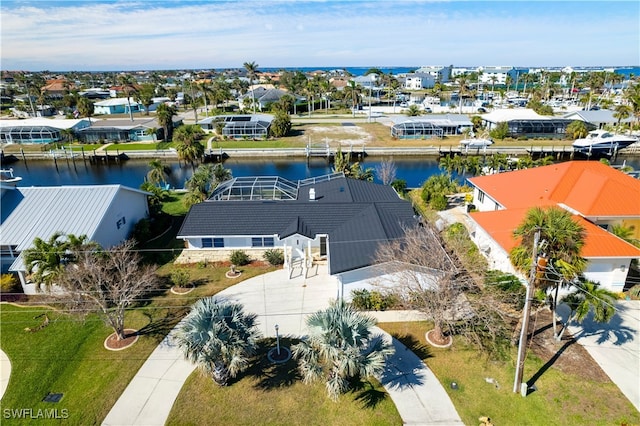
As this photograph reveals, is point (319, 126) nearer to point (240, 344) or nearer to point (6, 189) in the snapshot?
point (6, 189)

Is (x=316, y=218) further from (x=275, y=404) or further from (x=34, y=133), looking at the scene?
(x=34, y=133)

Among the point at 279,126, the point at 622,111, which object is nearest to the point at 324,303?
the point at 279,126

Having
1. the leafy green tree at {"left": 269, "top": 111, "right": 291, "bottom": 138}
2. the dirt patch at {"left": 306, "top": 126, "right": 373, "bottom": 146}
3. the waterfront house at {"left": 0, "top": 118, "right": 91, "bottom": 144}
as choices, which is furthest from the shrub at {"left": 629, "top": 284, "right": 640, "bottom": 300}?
the waterfront house at {"left": 0, "top": 118, "right": 91, "bottom": 144}

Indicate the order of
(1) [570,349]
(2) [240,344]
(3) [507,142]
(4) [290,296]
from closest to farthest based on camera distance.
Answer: (2) [240,344]
(1) [570,349]
(4) [290,296]
(3) [507,142]

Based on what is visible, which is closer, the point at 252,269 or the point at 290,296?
the point at 290,296

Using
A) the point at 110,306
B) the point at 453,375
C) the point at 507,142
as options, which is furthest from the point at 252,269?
the point at 507,142

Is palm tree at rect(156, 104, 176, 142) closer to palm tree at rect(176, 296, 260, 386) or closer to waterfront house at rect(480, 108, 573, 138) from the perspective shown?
waterfront house at rect(480, 108, 573, 138)

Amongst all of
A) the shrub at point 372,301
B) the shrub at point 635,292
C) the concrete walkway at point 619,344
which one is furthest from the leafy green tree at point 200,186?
the shrub at point 635,292
